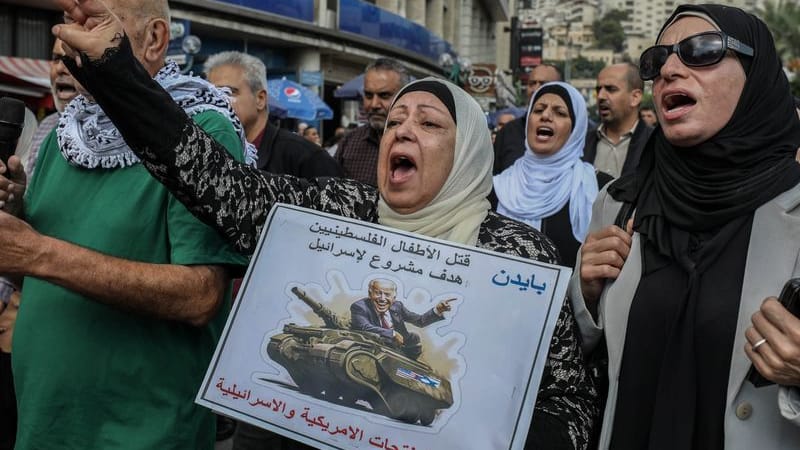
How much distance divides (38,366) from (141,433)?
1.11 feet

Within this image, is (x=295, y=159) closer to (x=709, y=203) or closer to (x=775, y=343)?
(x=709, y=203)

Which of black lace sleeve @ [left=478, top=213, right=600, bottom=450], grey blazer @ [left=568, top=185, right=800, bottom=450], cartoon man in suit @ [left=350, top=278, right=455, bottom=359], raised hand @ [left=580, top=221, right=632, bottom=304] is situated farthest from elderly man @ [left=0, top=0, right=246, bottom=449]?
grey blazer @ [left=568, top=185, right=800, bottom=450]

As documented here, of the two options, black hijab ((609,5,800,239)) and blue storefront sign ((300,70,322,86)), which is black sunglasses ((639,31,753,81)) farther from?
blue storefront sign ((300,70,322,86))

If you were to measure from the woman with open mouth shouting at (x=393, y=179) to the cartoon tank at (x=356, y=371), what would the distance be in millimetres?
329

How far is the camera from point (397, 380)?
191 centimetres

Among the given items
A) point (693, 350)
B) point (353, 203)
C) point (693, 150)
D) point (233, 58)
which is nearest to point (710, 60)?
point (693, 150)

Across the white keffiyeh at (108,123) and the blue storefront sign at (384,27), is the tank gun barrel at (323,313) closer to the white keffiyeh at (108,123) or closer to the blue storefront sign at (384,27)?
the white keffiyeh at (108,123)

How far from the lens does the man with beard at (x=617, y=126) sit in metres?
6.43

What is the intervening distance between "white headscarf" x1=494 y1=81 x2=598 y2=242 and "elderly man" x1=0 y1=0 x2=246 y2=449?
282 cm

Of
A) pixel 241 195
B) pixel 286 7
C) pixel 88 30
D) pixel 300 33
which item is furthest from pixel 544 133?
pixel 300 33

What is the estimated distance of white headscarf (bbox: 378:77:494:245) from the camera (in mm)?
2287

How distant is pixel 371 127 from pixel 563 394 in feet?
14.5

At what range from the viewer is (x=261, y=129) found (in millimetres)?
5262

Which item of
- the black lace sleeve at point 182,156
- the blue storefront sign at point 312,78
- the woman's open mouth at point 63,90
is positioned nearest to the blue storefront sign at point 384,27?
the blue storefront sign at point 312,78
